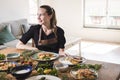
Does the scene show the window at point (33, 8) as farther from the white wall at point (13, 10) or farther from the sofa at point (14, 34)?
the sofa at point (14, 34)

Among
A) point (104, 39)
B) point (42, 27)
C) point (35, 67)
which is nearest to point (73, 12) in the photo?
point (104, 39)

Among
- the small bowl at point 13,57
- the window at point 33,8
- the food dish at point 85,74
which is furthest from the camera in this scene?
the window at point 33,8

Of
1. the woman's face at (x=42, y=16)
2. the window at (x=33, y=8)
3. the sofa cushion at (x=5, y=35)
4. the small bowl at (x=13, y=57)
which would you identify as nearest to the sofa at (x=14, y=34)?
the sofa cushion at (x=5, y=35)

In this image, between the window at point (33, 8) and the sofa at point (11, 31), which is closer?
the sofa at point (11, 31)

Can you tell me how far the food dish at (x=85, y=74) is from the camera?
4.42 feet

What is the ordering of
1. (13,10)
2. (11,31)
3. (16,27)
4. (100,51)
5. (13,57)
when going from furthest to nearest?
(13,10) < (100,51) < (16,27) < (11,31) < (13,57)

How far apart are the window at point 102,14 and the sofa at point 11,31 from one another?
2018 millimetres

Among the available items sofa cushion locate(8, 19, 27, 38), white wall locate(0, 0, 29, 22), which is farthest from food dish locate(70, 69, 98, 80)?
white wall locate(0, 0, 29, 22)

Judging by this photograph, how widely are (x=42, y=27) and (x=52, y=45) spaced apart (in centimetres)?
25

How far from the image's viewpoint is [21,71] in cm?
146

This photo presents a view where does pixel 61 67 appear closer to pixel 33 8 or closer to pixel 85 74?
pixel 85 74

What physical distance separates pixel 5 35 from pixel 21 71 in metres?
2.72

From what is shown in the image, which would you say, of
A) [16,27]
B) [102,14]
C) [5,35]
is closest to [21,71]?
[5,35]

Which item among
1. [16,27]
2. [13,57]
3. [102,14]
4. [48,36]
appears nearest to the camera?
[13,57]
